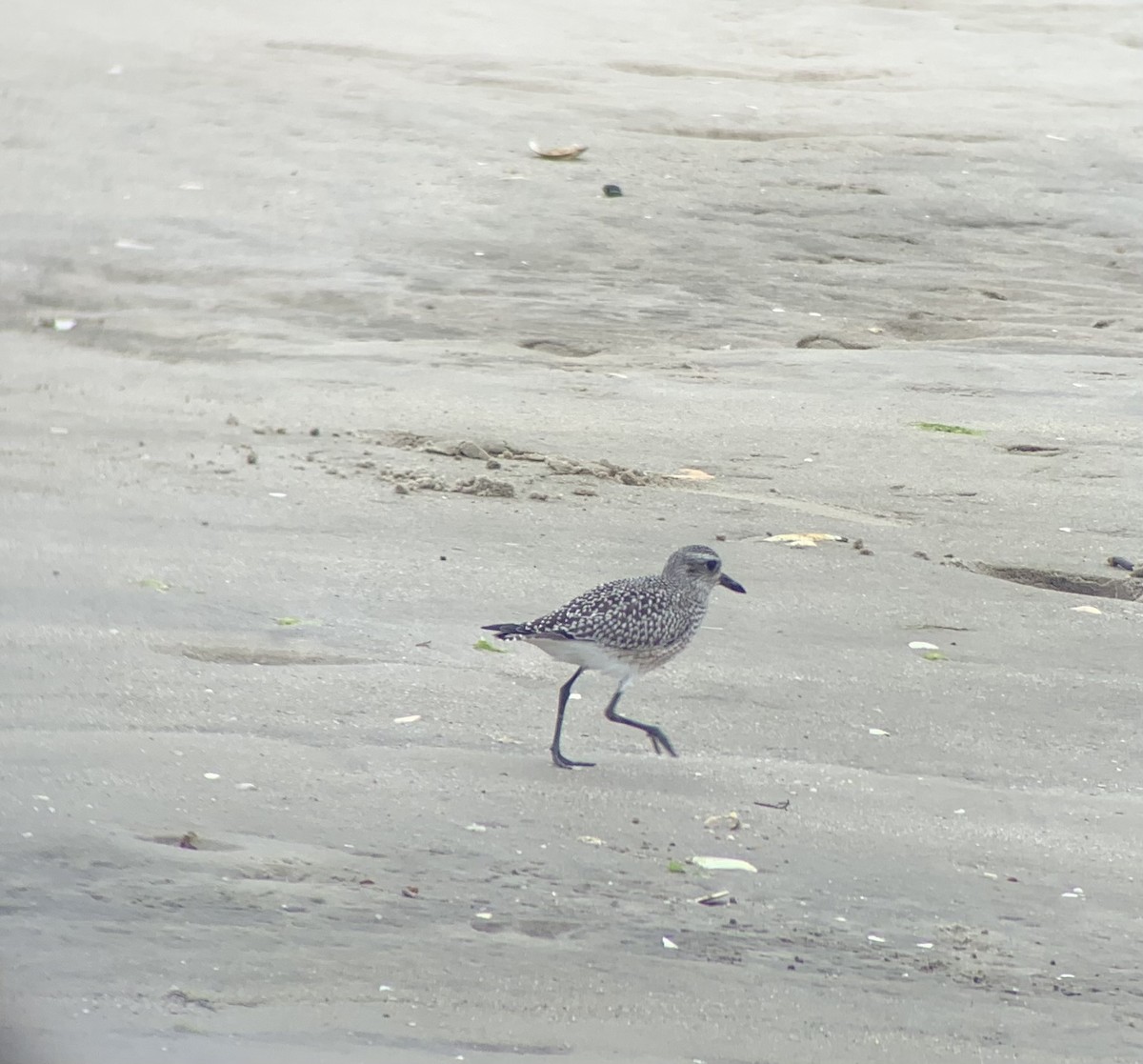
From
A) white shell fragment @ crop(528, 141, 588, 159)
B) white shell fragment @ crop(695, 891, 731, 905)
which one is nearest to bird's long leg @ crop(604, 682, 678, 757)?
white shell fragment @ crop(695, 891, 731, 905)

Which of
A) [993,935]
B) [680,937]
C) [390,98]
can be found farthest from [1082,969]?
[390,98]

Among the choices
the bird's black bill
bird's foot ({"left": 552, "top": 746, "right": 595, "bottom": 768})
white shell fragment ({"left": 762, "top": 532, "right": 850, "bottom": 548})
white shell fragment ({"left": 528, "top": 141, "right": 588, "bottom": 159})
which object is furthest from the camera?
white shell fragment ({"left": 528, "top": 141, "right": 588, "bottom": 159})

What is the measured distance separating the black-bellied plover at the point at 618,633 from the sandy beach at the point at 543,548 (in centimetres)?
16

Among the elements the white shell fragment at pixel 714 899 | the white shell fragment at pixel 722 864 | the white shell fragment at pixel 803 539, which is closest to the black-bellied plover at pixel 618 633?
the white shell fragment at pixel 722 864

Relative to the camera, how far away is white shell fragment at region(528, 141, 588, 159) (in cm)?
1420

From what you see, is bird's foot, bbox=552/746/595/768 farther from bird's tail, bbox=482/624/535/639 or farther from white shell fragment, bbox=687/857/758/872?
white shell fragment, bbox=687/857/758/872

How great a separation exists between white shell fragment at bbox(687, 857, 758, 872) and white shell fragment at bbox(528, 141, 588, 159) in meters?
9.53

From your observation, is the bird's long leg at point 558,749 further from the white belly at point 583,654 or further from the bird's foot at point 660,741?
the bird's foot at point 660,741

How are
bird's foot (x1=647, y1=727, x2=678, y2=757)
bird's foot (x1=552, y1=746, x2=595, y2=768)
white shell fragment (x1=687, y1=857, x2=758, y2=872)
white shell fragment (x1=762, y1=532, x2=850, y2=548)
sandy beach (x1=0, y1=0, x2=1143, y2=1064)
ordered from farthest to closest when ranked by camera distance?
white shell fragment (x1=762, y1=532, x2=850, y2=548) → bird's foot (x1=647, y1=727, x2=678, y2=757) → bird's foot (x1=552, y1=746, x2=595, y2=768) → white shell fragment (x1=687, y1=857, x2=758, y2=872) → sandy beach (x1=0, y1=0, x2=1143, y2=1064)

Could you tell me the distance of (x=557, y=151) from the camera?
46.7 feet

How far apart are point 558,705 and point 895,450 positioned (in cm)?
407

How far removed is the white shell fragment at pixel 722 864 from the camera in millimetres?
5301

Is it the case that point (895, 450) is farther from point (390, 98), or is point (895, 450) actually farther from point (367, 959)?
point (390, 98)

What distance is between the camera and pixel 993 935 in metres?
5.06
